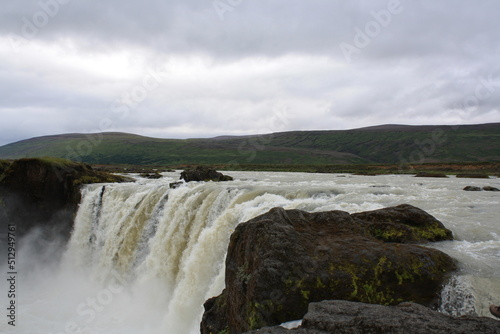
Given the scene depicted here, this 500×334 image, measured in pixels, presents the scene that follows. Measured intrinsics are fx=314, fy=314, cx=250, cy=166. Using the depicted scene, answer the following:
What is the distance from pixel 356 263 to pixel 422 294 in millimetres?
1585

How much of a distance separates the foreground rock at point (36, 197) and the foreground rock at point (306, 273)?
2468 cm

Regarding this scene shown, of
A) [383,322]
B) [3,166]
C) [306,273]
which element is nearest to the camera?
[383,322]

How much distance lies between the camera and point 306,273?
7508 mm

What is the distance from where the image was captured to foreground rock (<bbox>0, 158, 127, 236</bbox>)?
28.1 m

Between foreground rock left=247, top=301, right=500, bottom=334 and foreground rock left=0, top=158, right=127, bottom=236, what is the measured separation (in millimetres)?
28403

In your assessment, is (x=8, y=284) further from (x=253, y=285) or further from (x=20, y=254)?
(x=253, y=285)

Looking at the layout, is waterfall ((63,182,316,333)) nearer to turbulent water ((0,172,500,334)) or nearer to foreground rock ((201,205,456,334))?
turbulent water ((0,172,500,334))

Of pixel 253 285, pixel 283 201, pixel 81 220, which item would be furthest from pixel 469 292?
pixel 81 220

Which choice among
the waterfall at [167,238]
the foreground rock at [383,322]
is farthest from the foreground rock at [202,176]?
the foreground rock at [383,322]

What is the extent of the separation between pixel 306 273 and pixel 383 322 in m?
3.02

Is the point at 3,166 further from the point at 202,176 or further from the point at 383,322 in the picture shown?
the point at 383,322

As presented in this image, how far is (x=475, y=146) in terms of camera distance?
173375mm

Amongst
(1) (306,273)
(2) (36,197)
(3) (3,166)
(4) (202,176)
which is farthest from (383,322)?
(3) (3,166)

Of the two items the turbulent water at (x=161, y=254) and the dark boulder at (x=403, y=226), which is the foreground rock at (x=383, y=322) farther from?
the dark boulder at (x=403, y=226)
